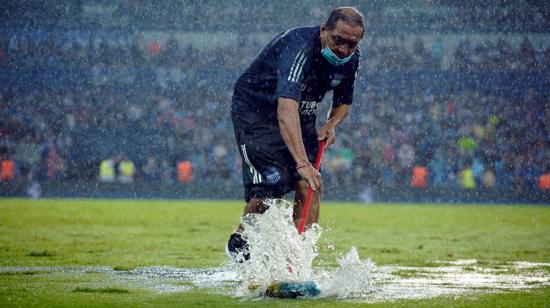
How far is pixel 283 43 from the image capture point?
5641mm

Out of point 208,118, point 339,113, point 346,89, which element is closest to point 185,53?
point 208,118

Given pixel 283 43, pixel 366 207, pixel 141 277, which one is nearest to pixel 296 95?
pixel 283 43

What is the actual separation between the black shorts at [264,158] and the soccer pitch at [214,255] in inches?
27.7

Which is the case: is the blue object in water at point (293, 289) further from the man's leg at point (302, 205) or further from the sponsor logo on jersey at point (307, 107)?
the sponsor logo on jersey at point (307, 107)

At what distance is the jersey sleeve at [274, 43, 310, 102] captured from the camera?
5.34m

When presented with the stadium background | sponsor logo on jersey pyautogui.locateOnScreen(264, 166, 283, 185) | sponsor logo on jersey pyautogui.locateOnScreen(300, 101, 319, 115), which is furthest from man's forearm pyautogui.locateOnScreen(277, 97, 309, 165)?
the stadium background

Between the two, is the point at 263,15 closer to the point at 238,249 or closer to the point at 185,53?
the point at 185,53

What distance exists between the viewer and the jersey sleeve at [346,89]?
19.8ft

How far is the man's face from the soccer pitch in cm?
147

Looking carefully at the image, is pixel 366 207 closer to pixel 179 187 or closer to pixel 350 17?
pixel 179 187

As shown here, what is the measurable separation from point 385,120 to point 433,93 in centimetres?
208

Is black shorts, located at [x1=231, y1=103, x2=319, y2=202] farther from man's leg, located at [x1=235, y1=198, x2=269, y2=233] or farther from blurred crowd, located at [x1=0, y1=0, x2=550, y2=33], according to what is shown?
blurred crowd, located at [x1=0, y1=0, x2=550, y2=33]

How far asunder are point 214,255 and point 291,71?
3.83m

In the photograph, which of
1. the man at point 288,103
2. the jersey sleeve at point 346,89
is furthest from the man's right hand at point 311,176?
the jersey sleeve at point 346,89
